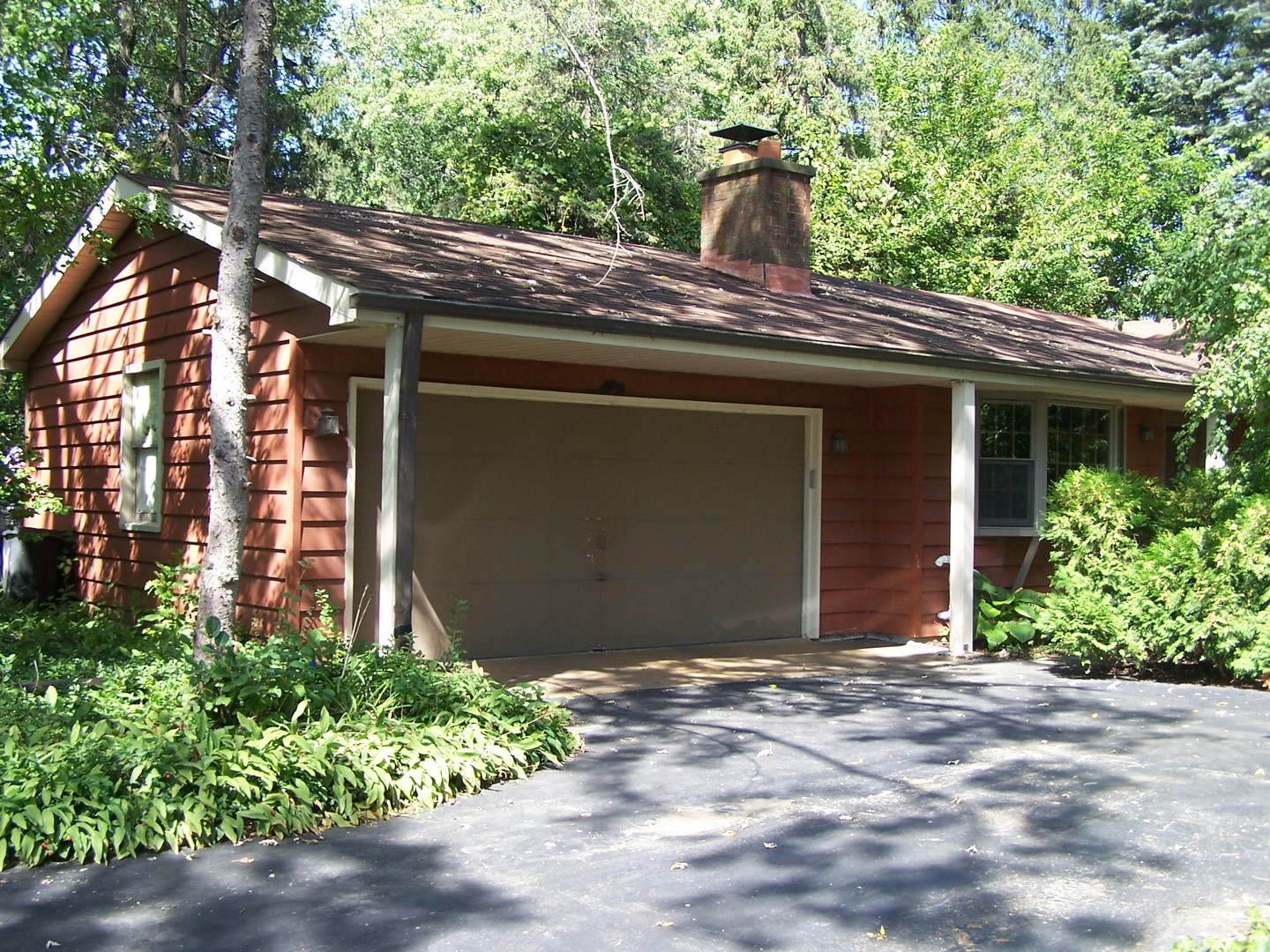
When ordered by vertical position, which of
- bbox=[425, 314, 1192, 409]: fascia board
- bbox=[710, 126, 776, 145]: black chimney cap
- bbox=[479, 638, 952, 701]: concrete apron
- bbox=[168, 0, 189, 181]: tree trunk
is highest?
bbox=[168, 0, 189, 181]: tree trunk

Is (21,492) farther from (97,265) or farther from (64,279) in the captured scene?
(97,265)

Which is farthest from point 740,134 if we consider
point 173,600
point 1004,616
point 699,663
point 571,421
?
point 173,600

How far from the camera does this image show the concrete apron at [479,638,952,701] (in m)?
8.54

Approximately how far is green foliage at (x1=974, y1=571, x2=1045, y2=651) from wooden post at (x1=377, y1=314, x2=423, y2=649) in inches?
218

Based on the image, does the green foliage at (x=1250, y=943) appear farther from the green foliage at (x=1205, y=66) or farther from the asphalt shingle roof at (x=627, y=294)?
the green foliage at (x=1205, y=66)

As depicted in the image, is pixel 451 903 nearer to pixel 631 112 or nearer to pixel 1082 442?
pixel 1082 442

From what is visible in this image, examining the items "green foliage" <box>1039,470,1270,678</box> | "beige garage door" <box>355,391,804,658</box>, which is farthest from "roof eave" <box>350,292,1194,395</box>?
"beige garage door" <box>355,391,804,658</box>

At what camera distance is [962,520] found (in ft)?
33.2

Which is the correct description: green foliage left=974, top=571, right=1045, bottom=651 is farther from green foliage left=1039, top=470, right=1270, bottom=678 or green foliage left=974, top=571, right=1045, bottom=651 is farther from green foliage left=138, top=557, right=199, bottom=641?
green foliage left=138, top=557, right=199, bottom=641

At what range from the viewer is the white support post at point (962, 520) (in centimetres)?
1014

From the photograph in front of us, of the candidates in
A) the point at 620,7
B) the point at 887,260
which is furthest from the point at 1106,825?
the point at 887,260

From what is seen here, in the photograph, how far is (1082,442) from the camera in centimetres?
1191

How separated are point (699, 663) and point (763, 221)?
4.44m

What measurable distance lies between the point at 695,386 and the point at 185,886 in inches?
267
